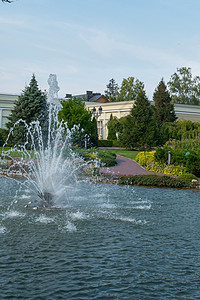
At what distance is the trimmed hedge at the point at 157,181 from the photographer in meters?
16.8

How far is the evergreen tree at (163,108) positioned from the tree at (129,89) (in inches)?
1107

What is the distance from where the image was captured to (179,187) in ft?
55.1

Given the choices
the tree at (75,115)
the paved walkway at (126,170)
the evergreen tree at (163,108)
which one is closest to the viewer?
the paved walkway at (126,170)

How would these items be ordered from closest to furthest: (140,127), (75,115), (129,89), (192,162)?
(192,162), (75,115), (140,127), (129,89)

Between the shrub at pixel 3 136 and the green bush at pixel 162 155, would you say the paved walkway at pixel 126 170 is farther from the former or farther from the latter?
the shrub at pixel 3 136

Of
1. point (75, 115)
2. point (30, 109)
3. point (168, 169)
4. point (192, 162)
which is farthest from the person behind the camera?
point (30, 109)

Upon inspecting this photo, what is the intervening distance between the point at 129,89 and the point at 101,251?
3024 inches

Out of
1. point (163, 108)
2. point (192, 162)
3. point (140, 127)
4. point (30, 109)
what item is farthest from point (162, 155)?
point (163, 108)

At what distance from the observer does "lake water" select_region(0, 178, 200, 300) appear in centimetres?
574

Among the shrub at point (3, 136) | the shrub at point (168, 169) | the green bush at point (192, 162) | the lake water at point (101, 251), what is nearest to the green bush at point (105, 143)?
the shrub at point (3, 136)

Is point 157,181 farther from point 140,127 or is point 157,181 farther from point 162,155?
point 140,127

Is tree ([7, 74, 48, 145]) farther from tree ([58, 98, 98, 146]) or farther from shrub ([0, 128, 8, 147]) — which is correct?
tree ([58, 98, 98, 146])

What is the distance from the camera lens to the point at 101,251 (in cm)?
742

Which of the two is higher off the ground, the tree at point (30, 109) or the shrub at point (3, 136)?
the tree at point (30, 109)
